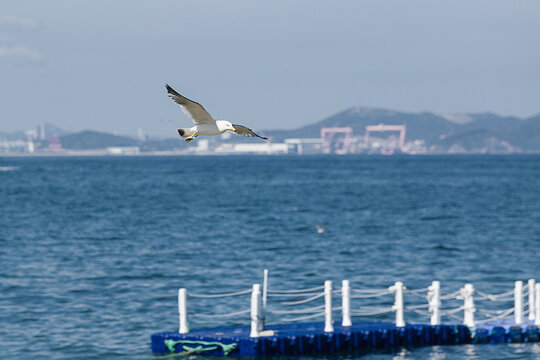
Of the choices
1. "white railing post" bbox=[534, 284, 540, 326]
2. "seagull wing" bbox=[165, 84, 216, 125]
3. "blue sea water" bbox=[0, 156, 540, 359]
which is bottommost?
"blue sea water" bbox=[0, 156, 540, 359]

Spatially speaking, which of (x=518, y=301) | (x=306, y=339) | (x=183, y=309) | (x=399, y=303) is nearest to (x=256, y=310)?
(x=306, y=339)

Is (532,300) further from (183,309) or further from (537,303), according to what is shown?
(183,309)

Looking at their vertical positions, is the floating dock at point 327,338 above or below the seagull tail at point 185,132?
below

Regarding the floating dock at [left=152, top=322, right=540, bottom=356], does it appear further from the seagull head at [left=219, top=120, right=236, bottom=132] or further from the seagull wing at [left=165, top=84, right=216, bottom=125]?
the seagull head at [left=219, top=120, right=236, bottom=132]

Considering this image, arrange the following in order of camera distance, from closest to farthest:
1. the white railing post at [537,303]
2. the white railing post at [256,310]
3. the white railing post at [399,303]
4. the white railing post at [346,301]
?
the white railing post at [256,310]
the white railing post at [346,301]
the white railing post at [399,303]
the white railing post at [537,303]

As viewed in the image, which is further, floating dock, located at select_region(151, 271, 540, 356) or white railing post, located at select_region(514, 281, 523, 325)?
white railing post, located at select_region(514, 281, 523, 325)

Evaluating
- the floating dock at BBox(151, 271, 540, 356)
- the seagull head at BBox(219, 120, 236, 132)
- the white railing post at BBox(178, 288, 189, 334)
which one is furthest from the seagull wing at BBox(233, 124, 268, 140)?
the white railing post at BBox(178, 288, 189, 334)

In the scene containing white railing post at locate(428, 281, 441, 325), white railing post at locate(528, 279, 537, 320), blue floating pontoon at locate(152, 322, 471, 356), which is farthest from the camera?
white railing post at locate(528, 279, 537, 320)

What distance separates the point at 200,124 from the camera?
12102mm

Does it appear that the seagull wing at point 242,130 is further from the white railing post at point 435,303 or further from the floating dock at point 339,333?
the white railing post at point 435,303

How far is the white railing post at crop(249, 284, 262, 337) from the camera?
25.0 meters

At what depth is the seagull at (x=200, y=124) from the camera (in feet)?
38.4

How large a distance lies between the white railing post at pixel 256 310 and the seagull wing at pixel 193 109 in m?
13.4

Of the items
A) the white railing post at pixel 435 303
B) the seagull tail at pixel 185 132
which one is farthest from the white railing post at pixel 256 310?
the seagull tail at pixel 185 132
